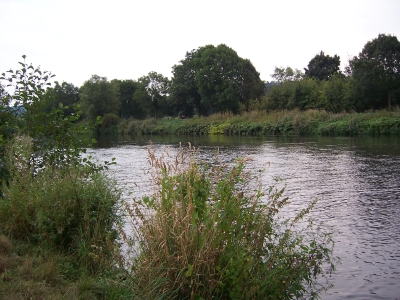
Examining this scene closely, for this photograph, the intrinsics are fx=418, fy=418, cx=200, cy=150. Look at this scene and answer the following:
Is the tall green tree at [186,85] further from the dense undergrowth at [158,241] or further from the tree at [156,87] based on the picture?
the dense undergrowth at [158,241]

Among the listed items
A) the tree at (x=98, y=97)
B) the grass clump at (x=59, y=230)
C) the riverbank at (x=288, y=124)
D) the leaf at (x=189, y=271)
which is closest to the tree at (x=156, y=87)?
the tree at (x=98, y=97)

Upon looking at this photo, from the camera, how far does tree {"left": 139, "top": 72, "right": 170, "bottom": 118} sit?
309 ft

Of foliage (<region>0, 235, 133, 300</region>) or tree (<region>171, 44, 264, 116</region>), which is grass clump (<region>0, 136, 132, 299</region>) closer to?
foliage (<region>0, 235, 133, 300</region>)

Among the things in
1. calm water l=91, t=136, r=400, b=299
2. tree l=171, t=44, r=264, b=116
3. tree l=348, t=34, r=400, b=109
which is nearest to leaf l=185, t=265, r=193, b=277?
calm water l=91, t=136, r=400, b=299

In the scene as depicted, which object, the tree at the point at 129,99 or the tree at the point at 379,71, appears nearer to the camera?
the tree at the point at 379,71

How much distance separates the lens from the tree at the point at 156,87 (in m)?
94.3

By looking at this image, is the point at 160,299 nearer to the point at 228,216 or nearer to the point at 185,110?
the point at 228,216

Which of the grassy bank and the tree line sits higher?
the tree line

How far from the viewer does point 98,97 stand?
275 feet

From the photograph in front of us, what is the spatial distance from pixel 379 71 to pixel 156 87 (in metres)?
55.7

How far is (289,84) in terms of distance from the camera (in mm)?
63562

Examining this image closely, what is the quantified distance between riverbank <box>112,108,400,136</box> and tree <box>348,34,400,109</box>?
13.1 ft

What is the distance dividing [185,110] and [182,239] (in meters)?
82.2

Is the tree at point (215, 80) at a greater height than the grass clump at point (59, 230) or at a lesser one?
greater
